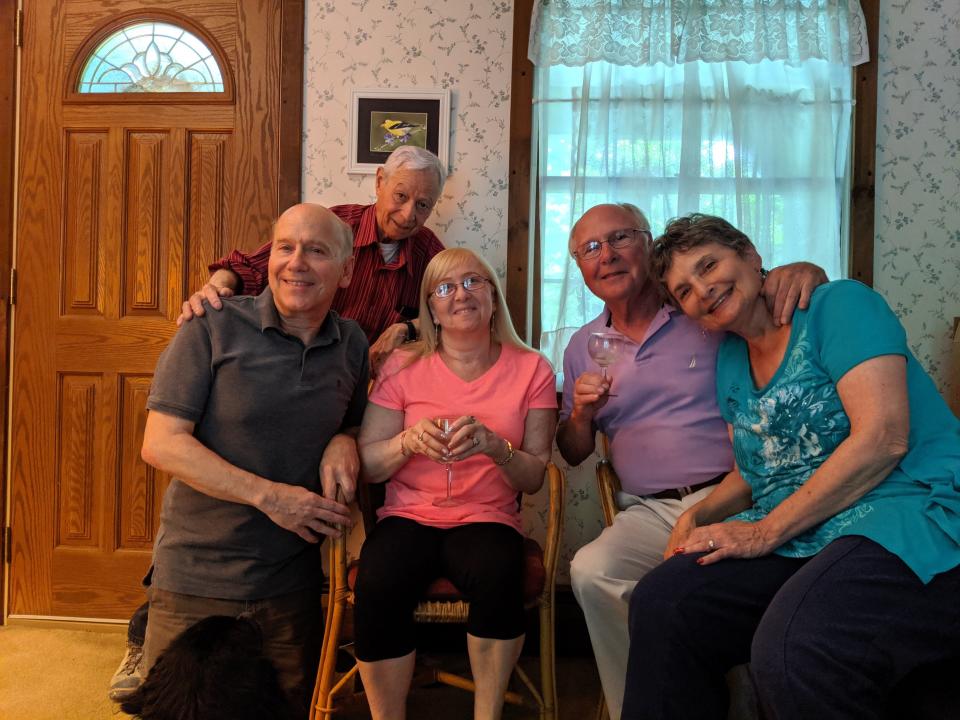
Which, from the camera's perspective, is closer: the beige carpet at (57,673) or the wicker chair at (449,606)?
the wicker chair at (449,606)

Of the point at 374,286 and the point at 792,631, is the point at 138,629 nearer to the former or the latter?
the point at 374,286

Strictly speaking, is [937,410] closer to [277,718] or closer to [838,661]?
[838,661]

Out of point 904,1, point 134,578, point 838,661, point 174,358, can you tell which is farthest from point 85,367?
point 904,1

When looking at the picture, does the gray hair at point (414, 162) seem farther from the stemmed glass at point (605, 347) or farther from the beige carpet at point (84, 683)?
the beige carpet at point (84, 683)

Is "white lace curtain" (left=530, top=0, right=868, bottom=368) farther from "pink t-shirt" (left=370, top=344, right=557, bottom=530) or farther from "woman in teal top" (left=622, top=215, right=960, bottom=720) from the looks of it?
"woman in teal top" (left=622, top=215, right=960, bottom=720)

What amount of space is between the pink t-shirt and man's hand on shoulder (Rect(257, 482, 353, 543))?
0.24 meters

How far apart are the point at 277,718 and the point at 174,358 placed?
3.01ft

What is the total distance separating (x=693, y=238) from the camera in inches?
69.1

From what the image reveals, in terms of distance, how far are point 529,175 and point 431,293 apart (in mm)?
1018

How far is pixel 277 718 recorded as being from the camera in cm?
139

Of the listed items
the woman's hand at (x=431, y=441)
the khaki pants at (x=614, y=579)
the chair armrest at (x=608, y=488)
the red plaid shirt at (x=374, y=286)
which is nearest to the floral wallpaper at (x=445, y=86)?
the red plaid shirt at (x=374, y=286)

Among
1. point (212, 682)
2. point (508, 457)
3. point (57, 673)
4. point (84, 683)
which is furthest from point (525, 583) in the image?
point (57, 673)

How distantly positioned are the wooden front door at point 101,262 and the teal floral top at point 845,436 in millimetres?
2175

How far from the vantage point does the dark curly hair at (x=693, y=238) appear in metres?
1.75
